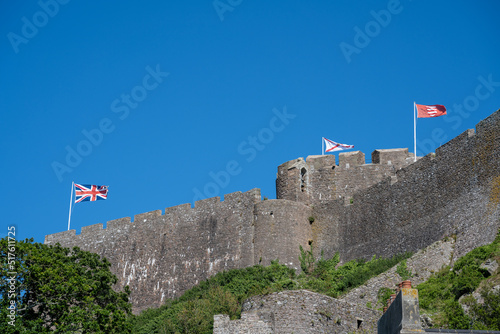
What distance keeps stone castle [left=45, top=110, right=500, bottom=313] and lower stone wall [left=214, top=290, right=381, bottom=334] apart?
10590mm

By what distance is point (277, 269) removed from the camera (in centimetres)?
3975

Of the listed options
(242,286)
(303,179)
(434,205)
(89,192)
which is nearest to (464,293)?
(434,205)

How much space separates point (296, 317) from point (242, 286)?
1598 cm

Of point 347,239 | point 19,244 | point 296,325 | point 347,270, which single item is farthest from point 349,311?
point 347,239

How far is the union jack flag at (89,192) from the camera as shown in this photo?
49125 mm

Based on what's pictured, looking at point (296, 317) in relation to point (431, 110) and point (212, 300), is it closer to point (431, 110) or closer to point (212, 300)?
point (212, 300)

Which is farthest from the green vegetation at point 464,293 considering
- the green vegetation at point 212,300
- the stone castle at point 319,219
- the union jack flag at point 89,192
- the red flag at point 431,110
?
the union jack flag at point 89,192

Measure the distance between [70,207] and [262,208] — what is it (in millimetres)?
15384

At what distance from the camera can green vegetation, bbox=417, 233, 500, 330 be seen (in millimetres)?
23584

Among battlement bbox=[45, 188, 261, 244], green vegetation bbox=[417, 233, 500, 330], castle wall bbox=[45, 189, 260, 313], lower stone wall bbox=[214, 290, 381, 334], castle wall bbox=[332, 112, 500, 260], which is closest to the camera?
lower stone wall bbox=[214, 290, 381, 334]

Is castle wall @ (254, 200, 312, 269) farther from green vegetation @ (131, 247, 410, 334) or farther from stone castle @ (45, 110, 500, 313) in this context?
green vegetation @ (131, 247, 410, 334)

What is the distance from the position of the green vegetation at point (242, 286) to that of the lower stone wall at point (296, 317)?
24.2ft

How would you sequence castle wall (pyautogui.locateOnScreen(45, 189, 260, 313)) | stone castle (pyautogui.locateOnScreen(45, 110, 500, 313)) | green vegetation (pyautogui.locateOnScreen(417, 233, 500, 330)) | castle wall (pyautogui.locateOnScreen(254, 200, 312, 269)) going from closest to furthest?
green vegetation (pyautogui.locateOnScreen(417, 233, 500, 330)) < stone castle (pyautogui.locateOnScreen(45, 110, 500, 313)) < castle wall (pyautogui.locateOnScreen(254, 200, 312, 269)) < castle wall (pyautogui.locateOnScreen(45, 189, 260, 313))

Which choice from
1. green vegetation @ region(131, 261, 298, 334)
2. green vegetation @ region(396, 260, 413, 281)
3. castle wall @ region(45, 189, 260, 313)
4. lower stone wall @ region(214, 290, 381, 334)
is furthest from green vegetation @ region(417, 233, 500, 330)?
castle wall @ region(45, 189, 260, 313)
